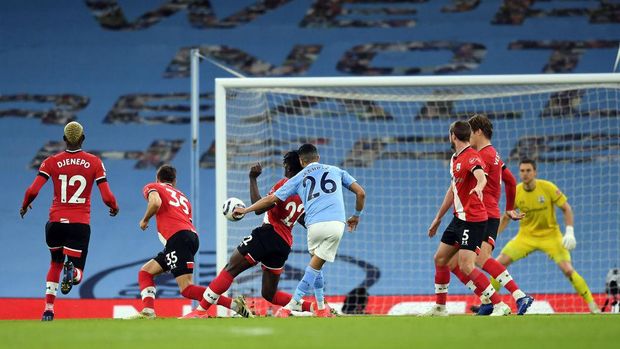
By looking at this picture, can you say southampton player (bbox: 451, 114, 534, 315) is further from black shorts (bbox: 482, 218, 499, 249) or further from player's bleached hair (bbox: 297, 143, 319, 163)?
player's bleached hair (bbox: 297, 143, 319, 163)

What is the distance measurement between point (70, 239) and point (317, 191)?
2.40m

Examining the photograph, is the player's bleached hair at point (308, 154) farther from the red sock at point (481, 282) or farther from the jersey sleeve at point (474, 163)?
the red sock at point (481, 282)

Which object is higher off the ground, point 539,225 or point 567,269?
point 539,225

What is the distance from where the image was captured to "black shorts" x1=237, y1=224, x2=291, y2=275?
10.5 metres

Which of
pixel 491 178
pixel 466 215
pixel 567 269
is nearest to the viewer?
pixel 466 215

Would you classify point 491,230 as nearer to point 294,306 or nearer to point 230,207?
point 294,306

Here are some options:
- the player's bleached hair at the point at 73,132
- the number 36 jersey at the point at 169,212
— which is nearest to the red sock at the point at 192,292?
the number 36 jersey at the point at 169,212

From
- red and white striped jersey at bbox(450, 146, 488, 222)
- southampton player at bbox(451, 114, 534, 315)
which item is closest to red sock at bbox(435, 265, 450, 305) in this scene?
southampton player at bbox(451, 114, 534, 315)

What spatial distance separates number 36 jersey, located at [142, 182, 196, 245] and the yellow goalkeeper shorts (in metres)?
4.34

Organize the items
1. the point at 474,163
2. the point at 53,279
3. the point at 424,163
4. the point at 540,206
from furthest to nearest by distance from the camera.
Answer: the point at 424,163 → the point at 540,206 → the point at 53,279 → the point at 474,163

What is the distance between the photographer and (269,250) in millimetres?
10523

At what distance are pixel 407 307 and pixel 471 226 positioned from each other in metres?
5.34

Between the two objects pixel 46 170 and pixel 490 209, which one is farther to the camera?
pixel 46 170

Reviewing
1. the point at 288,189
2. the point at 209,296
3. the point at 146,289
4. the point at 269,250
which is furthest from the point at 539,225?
the point at 146,289
